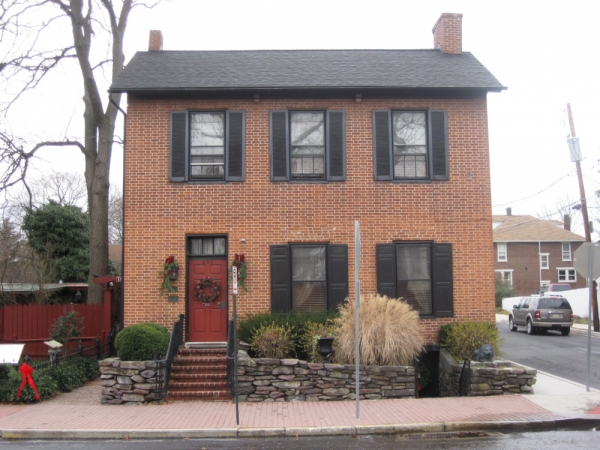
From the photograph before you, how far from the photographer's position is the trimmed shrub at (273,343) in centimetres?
1235

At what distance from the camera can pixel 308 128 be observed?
14.4 metres

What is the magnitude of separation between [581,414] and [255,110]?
9213mm

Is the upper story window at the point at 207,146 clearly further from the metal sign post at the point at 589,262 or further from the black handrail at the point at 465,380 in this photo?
the metal sign post at the point at 589,262

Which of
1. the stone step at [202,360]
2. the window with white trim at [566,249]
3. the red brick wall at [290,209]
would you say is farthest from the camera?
the window with white trim at [566,249]

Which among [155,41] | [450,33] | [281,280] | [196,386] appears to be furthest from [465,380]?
[155,41]

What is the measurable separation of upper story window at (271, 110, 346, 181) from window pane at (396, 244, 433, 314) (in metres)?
2.33

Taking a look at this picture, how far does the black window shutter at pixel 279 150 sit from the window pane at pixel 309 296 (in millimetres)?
2542

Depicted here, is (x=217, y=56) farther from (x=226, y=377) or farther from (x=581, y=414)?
(x=581, y=414)

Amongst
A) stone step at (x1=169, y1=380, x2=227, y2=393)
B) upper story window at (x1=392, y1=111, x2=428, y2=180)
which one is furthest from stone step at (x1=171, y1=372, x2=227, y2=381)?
upper story window at (x1=392, y1=111, x2=428, y2=180)

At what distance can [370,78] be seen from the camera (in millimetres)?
14539

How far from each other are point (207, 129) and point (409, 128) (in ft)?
15.8

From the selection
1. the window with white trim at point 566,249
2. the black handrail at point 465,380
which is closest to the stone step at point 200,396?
the black handrail at point 465,380

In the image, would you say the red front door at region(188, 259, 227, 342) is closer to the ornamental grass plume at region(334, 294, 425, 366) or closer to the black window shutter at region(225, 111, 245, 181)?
the black window shutter at region(225, 111, 245, 181)

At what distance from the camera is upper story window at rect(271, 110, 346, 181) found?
1416 centimetres
